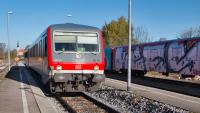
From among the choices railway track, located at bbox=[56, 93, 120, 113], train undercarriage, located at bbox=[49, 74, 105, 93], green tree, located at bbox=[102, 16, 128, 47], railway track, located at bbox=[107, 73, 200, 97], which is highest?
green tree, located at bbox=[102, 16, 128, 47]

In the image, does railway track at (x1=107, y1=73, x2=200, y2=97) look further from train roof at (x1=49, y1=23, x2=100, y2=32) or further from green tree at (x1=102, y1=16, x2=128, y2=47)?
green tree at (x1=102, y1=16, x2=128, y2=47)

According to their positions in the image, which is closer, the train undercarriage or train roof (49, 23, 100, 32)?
the train undercarriage

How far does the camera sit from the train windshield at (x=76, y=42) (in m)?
15.1

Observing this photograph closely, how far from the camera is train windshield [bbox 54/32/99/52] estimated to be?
1515 cm

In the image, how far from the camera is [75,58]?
591 inches

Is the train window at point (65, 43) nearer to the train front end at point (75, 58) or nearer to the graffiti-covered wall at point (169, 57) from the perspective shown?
the train front end at point (75, 58)

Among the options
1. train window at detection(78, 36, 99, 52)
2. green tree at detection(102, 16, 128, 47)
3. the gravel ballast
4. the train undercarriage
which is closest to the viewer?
the gravel ballast

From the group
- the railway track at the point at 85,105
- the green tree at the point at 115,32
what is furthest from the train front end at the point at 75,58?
the green tree at the point at 115,32

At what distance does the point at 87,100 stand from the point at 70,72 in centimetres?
132

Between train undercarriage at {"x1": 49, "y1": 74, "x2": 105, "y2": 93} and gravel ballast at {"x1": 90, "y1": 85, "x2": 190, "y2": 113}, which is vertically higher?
train undercarriage at {"x1": 49, "y1": 74, "x2": 105, "y2": 93}

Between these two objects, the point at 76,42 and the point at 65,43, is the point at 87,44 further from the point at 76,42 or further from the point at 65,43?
the point at 65,43

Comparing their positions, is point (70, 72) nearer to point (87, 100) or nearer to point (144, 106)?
point (87, 100)

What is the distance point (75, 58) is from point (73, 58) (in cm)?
9

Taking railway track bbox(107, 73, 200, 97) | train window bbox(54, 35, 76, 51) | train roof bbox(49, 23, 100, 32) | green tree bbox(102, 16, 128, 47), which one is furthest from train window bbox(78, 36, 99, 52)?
green tree bbox(102, 16, 128, 47)
